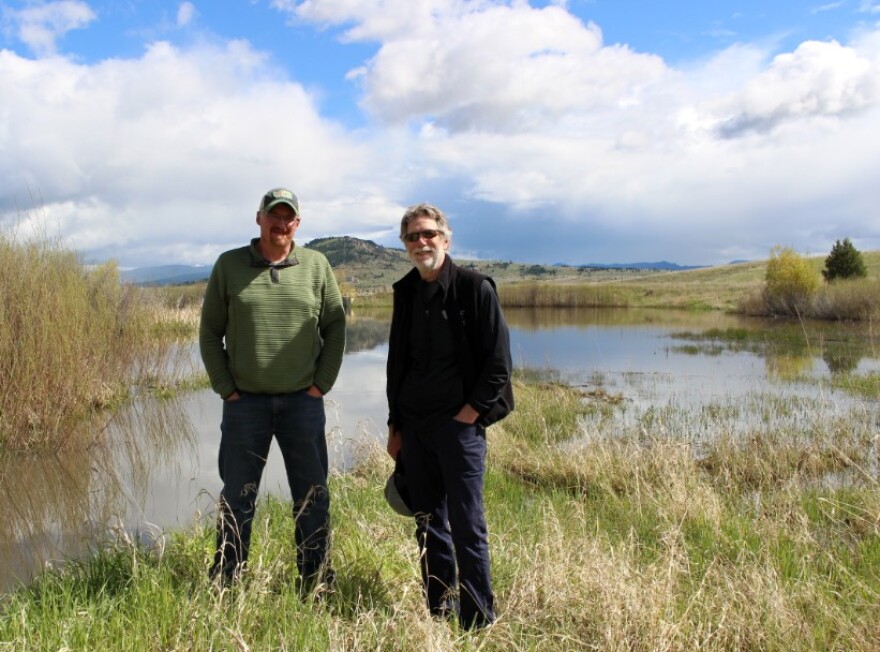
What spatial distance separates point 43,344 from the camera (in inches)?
293

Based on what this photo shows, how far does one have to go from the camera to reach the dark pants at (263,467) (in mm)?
3193

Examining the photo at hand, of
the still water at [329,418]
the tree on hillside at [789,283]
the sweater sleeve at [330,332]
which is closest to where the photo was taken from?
the sweater sleeve at [330,332]

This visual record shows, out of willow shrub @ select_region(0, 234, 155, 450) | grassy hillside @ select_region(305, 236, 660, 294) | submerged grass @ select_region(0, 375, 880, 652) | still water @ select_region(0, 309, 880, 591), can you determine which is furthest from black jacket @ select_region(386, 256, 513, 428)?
grassy hillside @ select_region(305, 236, 660, 294)

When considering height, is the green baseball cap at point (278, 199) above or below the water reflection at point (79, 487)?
above

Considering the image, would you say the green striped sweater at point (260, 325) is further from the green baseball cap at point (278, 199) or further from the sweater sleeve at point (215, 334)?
the green baseball cap at point (278, 199)

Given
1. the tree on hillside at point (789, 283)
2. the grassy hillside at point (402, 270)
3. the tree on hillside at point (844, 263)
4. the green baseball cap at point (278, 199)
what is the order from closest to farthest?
1. the green baseball cap at point (278, 199)
2. the tree on hillside at point (789, 283)
3. the tree on hillside at point (844, 263)
4. the grassy hillside at point (402, 270)

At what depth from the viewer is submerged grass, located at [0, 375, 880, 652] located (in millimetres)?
2730

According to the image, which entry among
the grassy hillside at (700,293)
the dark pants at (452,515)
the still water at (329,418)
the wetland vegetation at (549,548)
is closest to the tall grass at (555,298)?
the grassy hillside at (700,293)

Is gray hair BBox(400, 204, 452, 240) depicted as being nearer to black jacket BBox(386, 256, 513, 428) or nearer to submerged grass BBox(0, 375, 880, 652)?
black jacket BBox(386, 256, 513, 428)

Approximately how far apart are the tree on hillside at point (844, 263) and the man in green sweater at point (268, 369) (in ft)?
152

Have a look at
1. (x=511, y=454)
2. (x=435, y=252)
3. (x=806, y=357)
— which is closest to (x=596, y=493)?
(x=511, y=454)

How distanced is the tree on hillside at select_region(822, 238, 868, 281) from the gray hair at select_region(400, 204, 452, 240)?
46101 millimetres

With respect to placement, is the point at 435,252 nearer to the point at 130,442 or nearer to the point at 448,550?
the point at 448,550

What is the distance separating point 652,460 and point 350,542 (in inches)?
155
